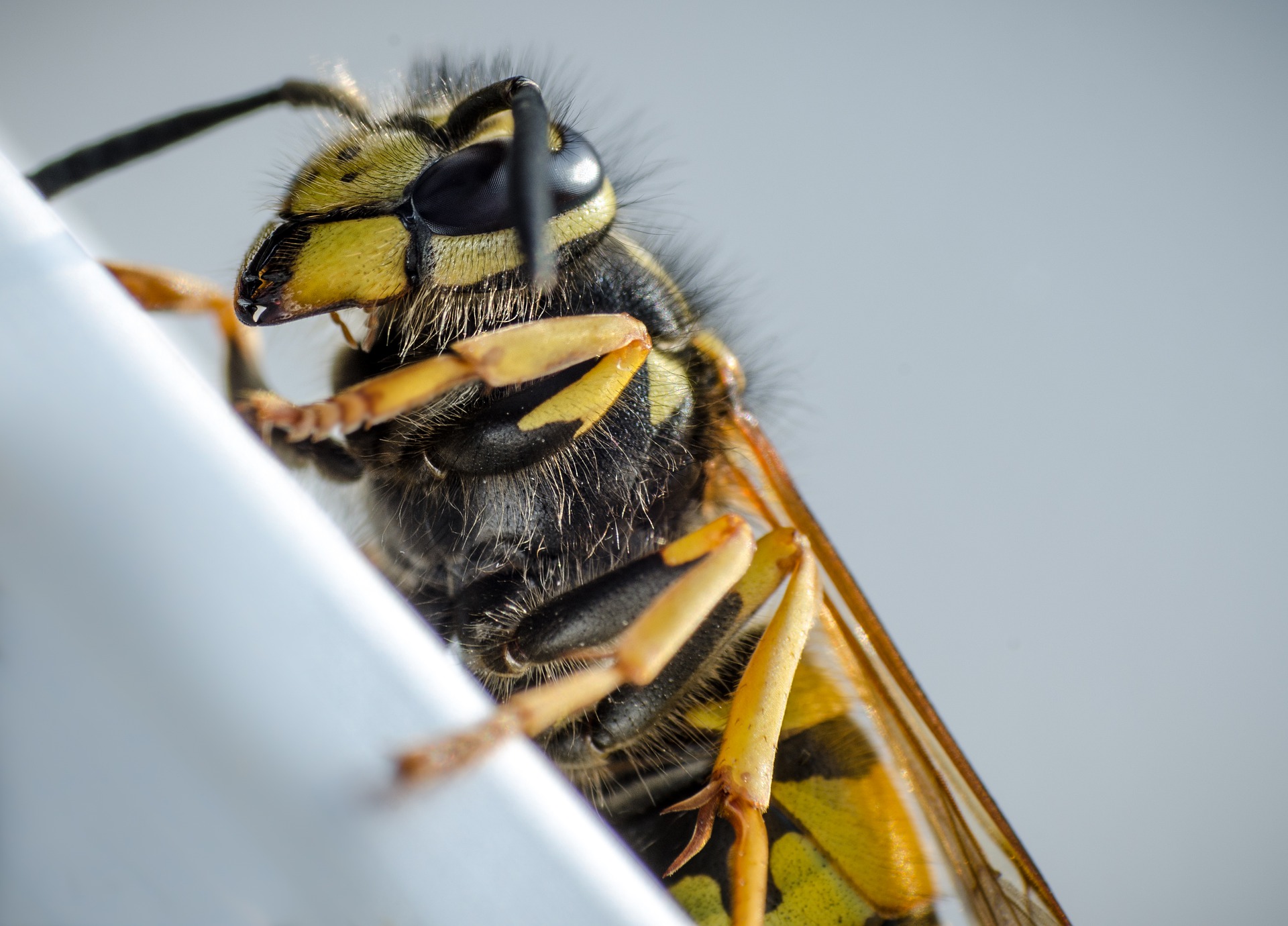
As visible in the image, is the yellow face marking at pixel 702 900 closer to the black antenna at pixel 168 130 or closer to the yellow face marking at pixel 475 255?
the yellow face marking at pixel 475 255

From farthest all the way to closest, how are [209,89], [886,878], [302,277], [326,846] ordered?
1. [209,89]
2. [886,878]
3. [302,277]
4. [326,846]

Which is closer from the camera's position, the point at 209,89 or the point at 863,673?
the point at 863,673

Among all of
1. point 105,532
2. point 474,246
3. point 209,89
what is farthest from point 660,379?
point 209,89

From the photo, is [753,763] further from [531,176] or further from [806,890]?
[531,176]

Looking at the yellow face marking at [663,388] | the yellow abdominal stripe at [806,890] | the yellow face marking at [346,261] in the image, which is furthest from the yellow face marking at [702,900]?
the yellow face marking at [346,261]

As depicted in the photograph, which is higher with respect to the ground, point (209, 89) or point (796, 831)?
point (209, 89)

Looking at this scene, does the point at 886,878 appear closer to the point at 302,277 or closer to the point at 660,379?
the point at 660,379

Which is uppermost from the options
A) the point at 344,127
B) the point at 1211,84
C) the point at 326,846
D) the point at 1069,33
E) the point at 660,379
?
the point at 344,127
